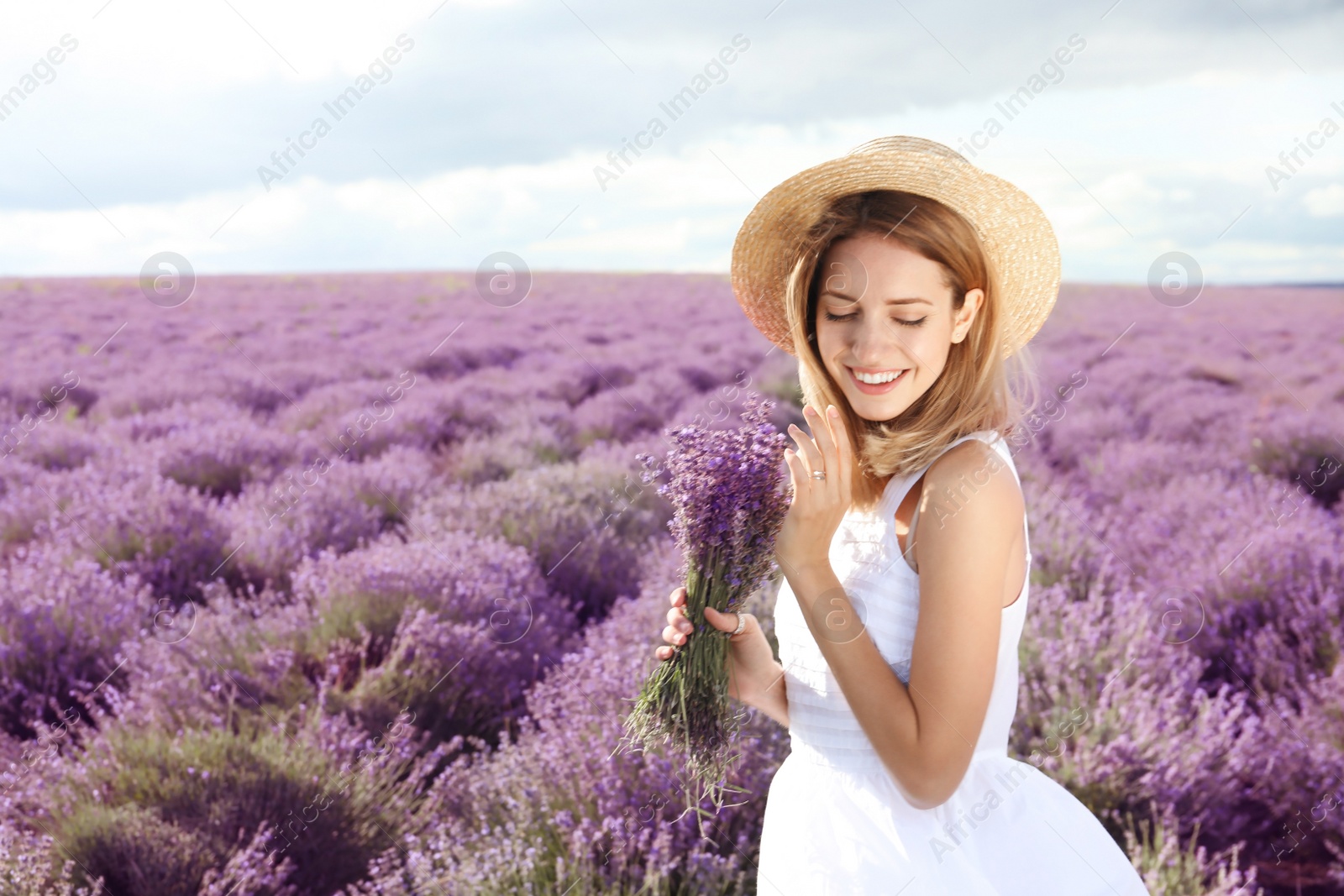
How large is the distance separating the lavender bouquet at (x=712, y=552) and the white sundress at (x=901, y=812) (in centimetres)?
13

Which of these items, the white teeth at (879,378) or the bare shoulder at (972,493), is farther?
the white teeth at (879,378)

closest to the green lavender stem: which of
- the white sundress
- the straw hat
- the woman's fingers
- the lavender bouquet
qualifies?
the lavender bouquet

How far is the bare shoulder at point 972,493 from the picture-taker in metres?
1.13

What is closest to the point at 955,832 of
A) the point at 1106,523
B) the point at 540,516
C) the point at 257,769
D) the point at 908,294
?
the point at 908,294

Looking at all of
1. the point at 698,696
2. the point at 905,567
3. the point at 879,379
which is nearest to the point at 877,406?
the point at 879,379

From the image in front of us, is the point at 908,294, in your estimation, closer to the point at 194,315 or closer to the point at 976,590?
the point at 976,590

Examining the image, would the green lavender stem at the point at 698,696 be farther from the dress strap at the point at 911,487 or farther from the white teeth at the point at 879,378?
the white teeth at the point at 879,378

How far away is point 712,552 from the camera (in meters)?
1.30

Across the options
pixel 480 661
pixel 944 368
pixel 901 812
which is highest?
pixel 944 368

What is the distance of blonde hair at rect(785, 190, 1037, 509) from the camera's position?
4.28 ft

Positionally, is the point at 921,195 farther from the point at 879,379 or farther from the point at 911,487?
the point at 911,487

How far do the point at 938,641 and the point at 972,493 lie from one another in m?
0.20

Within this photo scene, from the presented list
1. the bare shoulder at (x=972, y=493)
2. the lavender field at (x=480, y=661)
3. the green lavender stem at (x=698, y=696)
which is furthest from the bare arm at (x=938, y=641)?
the lavender field at (x=480, y=661)

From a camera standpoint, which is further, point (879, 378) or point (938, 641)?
point (879, 378)
